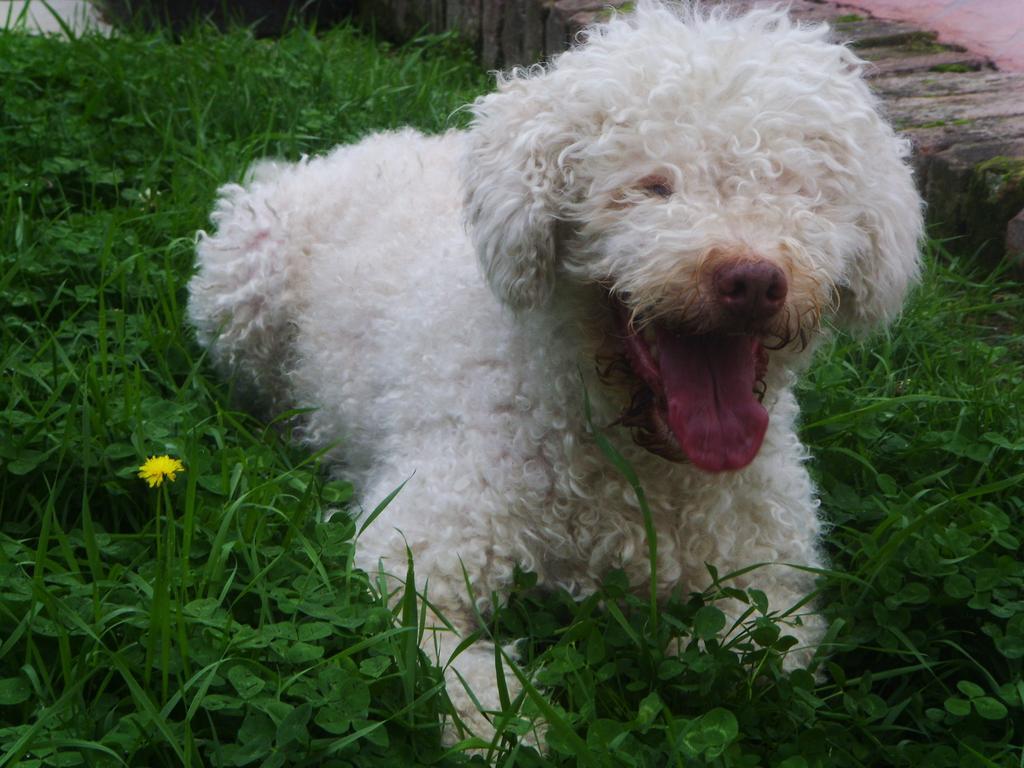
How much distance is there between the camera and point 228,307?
363cm

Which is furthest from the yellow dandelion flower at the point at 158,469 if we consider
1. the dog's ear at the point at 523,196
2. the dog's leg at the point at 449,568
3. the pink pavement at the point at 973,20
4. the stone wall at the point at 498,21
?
the pink pavement at the point at 973,20

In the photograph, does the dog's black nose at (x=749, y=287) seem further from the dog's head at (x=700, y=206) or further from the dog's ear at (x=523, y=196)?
the dog's ear at (x=523, y=196)

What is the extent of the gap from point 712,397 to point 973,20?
11.6 ft

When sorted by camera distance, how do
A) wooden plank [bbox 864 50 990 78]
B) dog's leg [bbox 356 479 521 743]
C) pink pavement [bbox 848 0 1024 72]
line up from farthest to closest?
1. pink pavement [bbox 848 0 1024 72]
2. wooden plank [bbox 864 50 990 78]
3. dog's leg [bbox 356 479 521 743]

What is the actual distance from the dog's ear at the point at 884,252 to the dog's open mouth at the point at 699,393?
0.27 metres

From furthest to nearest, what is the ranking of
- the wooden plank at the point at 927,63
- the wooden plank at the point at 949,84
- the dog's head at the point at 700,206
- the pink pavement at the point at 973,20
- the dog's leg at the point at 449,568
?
the pink pavement at the point at 973,20, the wooden plank at the point at 927,63, the wooden plank at the point at 949,84, the dog's leg at the point at 449,568, the dog's head at the point at 700,206

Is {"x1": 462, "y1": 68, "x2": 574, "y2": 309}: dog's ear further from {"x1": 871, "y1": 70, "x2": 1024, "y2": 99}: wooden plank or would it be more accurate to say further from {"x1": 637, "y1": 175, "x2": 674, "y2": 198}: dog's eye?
{"x1": 871, "y1": 70, "x2": 1024, "y2": 99}: wooden plank

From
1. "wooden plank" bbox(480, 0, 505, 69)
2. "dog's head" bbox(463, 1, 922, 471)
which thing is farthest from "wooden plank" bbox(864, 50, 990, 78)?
"dog's head" bbox(463, 1, 922, 471)

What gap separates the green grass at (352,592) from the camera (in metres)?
2.05

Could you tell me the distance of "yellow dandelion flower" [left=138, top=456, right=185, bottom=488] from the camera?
98.1 inches

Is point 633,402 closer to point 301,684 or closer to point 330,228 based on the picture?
point 301,684

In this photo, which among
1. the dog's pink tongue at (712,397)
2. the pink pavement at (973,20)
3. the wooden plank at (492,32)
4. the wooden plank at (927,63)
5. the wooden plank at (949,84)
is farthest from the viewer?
the wooden plank at (492,32)

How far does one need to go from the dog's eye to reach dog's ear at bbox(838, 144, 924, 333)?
403mm

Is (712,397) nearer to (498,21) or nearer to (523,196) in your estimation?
(523,196)
